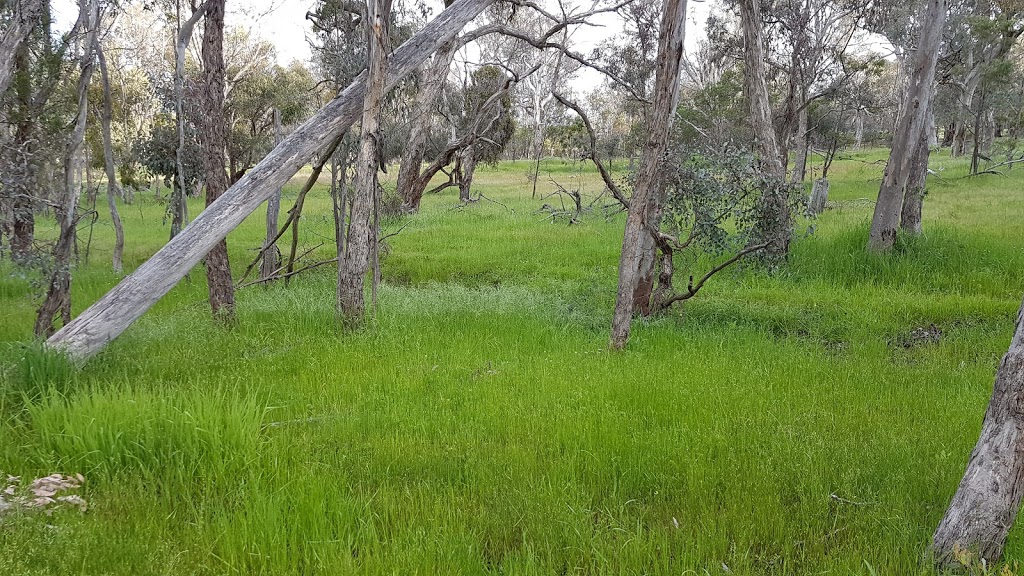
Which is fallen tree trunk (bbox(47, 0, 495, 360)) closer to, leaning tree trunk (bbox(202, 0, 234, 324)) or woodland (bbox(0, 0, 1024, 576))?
woodland (bbox(0, 0, 1024, 576))

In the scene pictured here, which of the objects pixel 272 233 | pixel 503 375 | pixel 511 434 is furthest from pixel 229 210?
pixel 272 233

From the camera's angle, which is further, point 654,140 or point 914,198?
point 914,198

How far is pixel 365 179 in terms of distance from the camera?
7617mm

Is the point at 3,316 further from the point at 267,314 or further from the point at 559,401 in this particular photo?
the point at 559,401

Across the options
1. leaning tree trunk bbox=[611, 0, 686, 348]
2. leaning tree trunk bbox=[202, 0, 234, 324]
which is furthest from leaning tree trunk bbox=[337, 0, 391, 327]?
leaning tree trunk bbox=[611, 0, 686, 348]

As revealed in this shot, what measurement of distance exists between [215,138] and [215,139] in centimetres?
1

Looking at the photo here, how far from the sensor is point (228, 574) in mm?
3068

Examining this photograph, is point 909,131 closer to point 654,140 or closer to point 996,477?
point 654,140

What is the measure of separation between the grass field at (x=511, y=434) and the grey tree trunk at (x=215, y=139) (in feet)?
1.20

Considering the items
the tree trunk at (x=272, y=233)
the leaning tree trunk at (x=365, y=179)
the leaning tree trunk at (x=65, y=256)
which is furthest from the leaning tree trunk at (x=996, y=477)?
the tree trunk at (x=272, y=233)

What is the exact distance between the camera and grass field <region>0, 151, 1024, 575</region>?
329cm

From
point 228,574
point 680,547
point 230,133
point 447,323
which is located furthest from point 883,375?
point 230,133

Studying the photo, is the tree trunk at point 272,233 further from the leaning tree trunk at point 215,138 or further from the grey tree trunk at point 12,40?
the grey tree trunk at point 12,40

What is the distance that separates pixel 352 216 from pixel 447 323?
1.65 m
